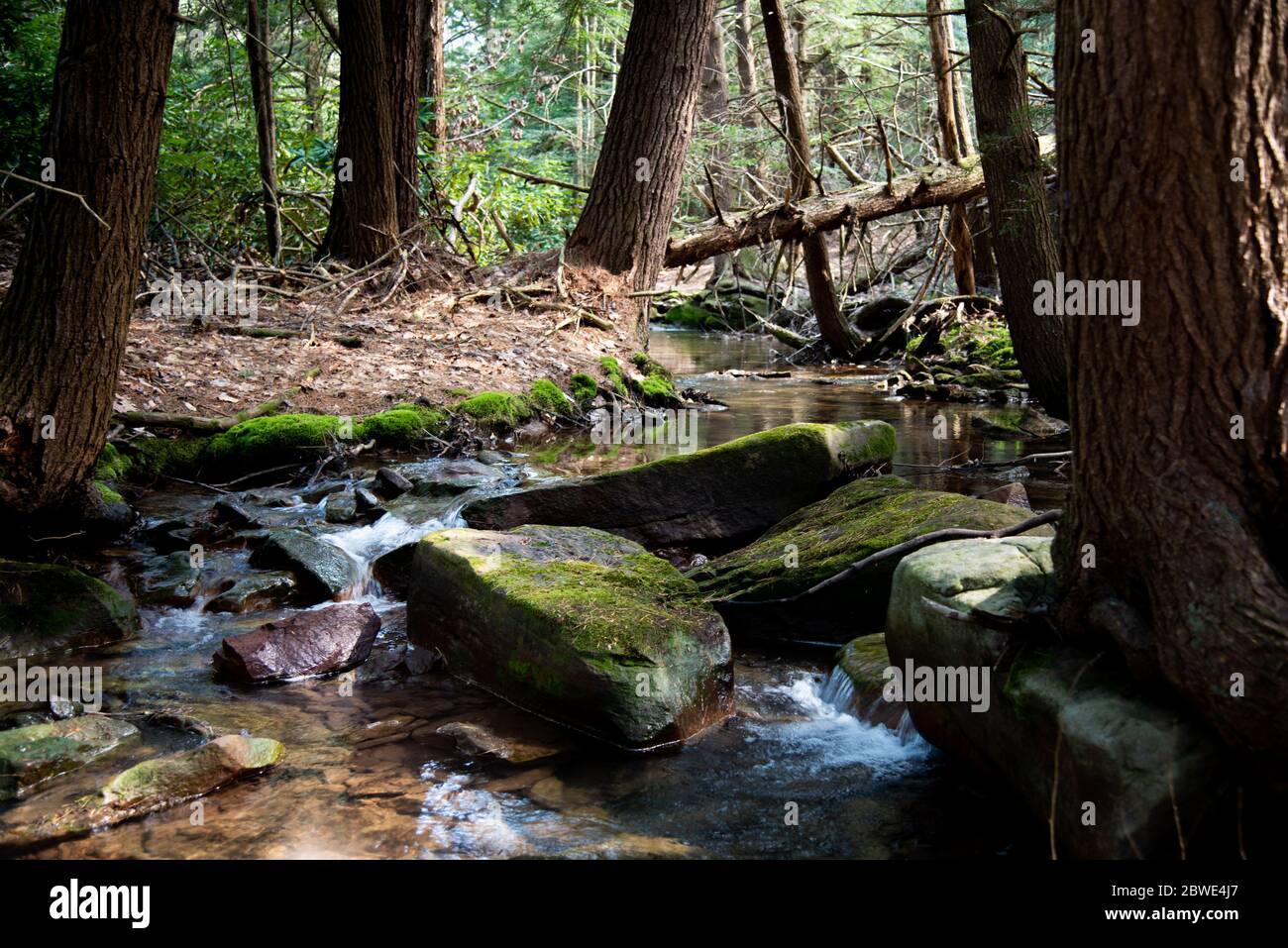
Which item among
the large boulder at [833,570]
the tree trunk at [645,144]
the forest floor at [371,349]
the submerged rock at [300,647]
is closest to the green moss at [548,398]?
the forest floor at [371,349]

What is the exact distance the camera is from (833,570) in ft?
18.3

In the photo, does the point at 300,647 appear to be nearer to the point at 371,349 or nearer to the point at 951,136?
the point at 371,349

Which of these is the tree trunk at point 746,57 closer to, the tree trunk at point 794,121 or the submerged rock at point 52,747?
the tree trunk at point 794,121

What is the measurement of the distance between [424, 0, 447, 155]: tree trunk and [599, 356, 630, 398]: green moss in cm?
496

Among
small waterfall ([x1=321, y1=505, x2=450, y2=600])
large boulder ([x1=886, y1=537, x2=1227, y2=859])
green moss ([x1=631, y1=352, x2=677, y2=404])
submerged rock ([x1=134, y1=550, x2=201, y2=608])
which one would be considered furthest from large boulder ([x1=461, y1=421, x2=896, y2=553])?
green moss ([x1=631, y1=352, x2=677, y2=404])

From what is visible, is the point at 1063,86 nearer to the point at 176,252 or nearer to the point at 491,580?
the point at 491,580

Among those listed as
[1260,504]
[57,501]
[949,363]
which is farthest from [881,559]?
[949,363]

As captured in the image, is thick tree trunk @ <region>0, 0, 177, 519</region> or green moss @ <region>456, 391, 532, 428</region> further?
green moss @ <region>456, 391, 532, 428</region>

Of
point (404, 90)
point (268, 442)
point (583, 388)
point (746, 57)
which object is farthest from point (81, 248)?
point (746, 57)

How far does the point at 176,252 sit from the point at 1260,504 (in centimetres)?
1150

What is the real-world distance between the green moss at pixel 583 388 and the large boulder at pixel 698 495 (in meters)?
3.98
